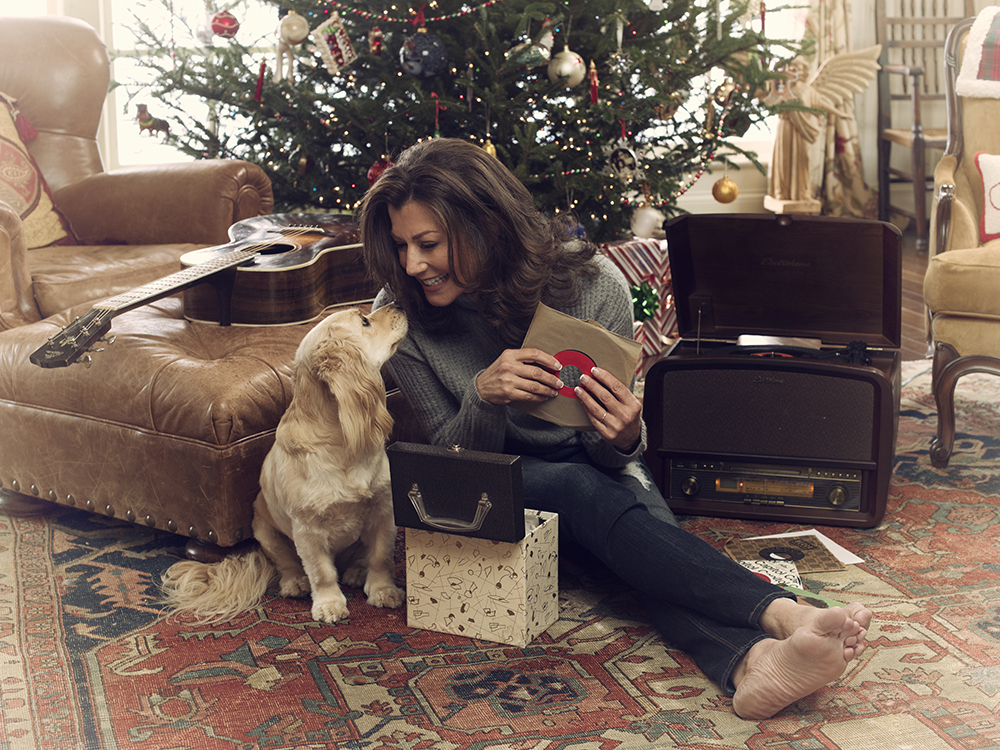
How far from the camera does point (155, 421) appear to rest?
1911 millimetres

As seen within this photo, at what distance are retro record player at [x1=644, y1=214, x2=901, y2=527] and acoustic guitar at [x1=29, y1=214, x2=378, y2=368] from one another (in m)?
0.83

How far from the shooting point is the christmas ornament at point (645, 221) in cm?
326

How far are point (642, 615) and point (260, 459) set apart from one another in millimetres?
838

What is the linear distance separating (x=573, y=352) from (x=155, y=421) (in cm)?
90

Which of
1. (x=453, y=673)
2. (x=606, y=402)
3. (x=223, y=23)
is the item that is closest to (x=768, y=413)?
(x=606, y=402)

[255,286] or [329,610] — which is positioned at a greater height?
[255,286]

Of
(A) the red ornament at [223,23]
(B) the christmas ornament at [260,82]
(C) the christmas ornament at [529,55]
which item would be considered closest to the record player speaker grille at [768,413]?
(C) the christmas ornament at [529,55]

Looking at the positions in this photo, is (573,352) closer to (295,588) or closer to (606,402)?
(606,402)

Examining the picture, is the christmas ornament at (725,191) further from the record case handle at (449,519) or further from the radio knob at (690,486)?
the record case handle at (449,519)

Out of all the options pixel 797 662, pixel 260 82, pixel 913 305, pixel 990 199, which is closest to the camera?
pixel 797 662

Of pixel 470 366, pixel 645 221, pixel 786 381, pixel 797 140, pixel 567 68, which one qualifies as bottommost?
pixel 786 381

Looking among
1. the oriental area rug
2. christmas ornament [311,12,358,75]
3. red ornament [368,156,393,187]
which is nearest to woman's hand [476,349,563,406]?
the oriental area rug

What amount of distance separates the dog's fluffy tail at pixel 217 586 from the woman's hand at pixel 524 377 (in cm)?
65

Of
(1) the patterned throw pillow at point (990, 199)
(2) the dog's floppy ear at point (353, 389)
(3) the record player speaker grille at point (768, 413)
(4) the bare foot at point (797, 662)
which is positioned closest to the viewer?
(4) the bare foot at point (797, 662)
